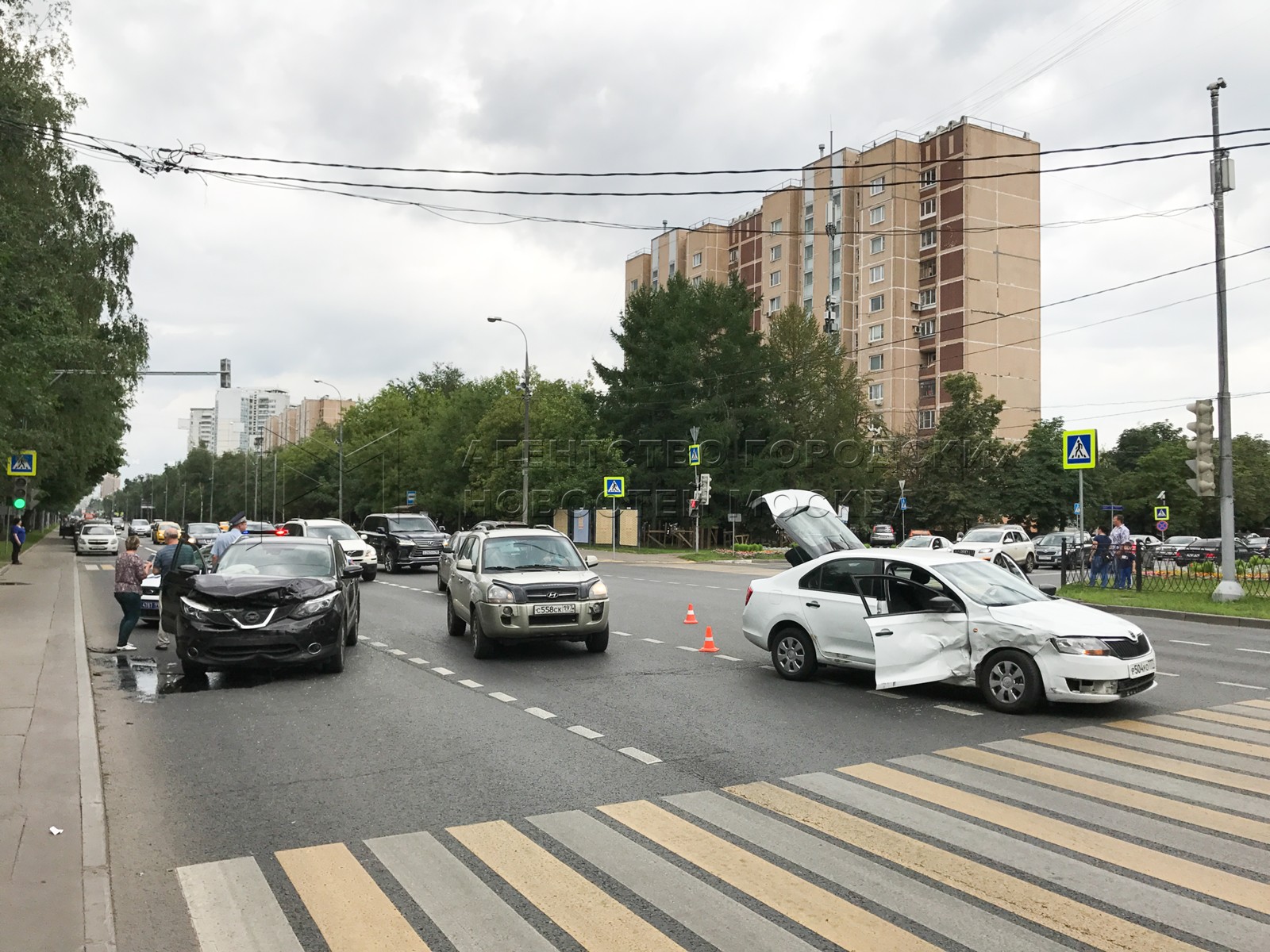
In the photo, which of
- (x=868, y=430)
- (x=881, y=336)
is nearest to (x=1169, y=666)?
(x=868, y=430)

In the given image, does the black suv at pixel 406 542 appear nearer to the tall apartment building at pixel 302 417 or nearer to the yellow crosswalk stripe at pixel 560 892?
the yellow crosswalk stripe at pixel 560 892

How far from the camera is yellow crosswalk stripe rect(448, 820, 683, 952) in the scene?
405 cm

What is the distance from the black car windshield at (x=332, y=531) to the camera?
2650cm

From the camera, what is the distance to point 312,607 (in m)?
10.9

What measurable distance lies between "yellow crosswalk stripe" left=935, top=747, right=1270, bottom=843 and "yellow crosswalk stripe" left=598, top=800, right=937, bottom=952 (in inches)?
97.8

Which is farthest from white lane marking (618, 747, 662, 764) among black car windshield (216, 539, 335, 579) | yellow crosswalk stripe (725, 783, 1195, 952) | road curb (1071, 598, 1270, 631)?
road curb (1071, 598, 1270, 631)

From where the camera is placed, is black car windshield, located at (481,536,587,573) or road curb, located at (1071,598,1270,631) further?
road curb, located at (1071,598,1270,631)

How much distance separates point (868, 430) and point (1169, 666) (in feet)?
186

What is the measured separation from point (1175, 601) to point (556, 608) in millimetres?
14080

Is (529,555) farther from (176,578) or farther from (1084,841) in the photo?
(1084,841)

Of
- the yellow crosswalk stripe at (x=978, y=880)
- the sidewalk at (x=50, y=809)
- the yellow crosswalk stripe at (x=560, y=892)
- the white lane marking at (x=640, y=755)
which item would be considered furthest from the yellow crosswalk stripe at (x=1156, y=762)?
the sidewalk at (x=50, y=809)

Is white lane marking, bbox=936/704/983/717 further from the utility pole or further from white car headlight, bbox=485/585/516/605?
the utility pole

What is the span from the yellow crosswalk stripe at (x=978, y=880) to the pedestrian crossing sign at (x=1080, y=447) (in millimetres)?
16952

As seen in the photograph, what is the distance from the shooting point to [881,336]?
74500 mm
